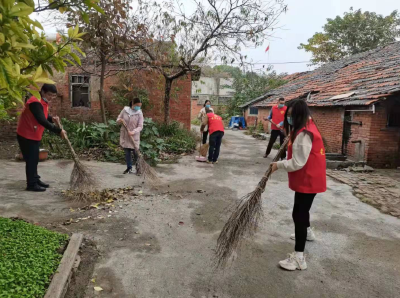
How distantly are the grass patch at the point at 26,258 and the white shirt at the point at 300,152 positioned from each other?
2296 millimetres

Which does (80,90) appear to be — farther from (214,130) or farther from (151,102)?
(214,130)

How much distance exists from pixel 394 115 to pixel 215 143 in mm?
5241

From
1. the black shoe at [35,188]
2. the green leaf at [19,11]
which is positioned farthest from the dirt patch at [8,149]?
the green leaf at [19,11]

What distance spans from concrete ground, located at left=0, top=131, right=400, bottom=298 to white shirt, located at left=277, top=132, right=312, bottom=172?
3.53 feet

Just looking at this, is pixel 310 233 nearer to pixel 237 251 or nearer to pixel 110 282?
pixel 237 251

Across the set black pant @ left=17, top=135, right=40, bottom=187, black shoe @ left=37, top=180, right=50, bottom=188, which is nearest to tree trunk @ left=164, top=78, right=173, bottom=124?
black shoe @ left=37, top=180, right=50, bottom=188

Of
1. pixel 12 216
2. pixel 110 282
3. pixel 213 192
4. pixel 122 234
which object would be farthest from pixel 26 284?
pixel 213 192

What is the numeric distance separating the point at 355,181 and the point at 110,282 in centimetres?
610

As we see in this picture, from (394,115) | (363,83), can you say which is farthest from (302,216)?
(363,83)

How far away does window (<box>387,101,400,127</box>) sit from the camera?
8.41 m

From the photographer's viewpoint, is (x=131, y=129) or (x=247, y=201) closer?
(x=247, y=201)

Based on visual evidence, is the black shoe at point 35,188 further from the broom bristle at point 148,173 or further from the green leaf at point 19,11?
Result: the green leaf at point 19,11

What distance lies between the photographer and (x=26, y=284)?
2.25m

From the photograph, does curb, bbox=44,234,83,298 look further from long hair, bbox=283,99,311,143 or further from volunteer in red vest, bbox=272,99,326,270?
long hair, bbox=283,99,311,143
